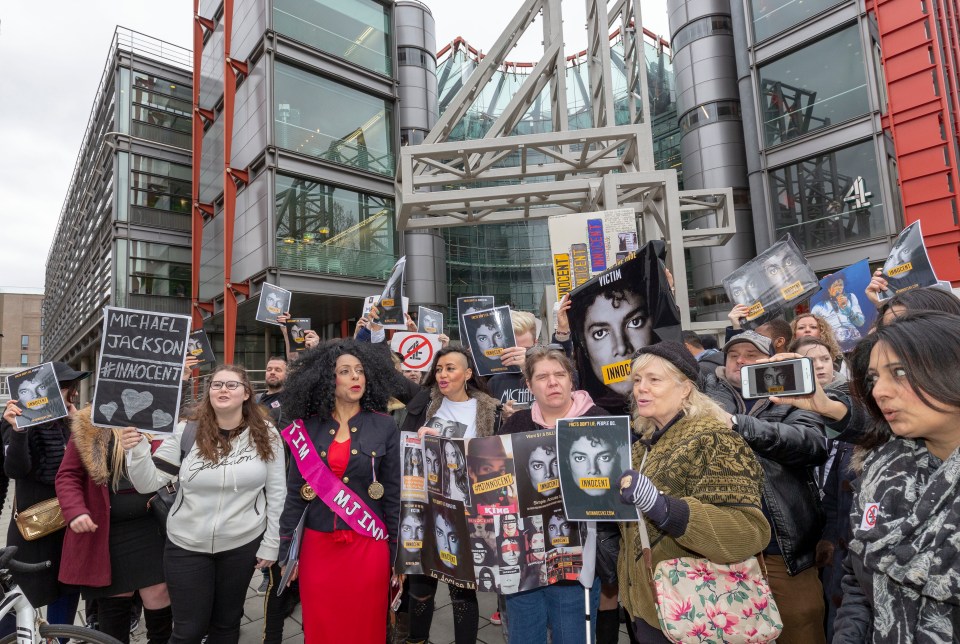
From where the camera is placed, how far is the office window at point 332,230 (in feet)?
63.2

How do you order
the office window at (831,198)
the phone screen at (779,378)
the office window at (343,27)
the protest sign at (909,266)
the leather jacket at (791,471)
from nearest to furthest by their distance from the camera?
1. the phone screen at (779,378)
2. the leather jacket at (791,471)
3. the protest sign at (909,266)
4. the office window at (831,198)
5. the office window at (343,27)

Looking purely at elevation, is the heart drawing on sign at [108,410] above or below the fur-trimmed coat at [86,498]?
above

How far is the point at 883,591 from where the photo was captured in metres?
1.67

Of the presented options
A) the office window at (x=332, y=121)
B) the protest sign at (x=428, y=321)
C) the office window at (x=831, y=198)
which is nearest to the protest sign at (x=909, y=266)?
the protest sign at (x=428, y=321)

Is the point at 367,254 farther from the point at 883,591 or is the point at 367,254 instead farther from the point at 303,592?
the point at 883,591

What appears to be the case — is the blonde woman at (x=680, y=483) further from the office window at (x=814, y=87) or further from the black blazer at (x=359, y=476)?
the office window at (x=814, y=87)

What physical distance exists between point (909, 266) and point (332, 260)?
17496 millimetres

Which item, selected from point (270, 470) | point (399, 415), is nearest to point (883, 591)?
point (270, 470)

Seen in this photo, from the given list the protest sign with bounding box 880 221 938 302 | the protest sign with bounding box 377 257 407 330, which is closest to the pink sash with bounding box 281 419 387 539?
the protest sign with bounding box 377 257 407 330

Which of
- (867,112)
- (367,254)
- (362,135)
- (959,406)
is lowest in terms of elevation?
(959,406)

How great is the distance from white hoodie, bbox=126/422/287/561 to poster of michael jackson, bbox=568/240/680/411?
7.25ft

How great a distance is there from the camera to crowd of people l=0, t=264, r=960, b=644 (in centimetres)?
169

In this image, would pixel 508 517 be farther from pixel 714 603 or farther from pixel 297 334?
pixel 297 334

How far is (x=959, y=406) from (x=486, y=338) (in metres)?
3.47
